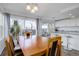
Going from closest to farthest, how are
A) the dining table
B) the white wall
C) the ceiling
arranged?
1. the dining table
2. the ceiling
3. the white wall

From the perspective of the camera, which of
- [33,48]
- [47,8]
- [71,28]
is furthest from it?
[71,28]

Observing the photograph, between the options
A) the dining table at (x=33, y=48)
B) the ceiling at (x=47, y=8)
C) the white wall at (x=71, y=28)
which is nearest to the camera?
the dining table at (x=33, y=48)

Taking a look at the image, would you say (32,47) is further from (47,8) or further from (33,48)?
(47,8)

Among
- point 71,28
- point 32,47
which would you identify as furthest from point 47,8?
point 71,28

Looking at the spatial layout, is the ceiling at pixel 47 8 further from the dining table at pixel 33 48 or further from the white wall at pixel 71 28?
the white wall at pixel 71 28

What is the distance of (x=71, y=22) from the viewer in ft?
14.8

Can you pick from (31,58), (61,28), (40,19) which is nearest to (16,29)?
(31,58)

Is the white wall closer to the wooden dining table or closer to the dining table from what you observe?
the dining table

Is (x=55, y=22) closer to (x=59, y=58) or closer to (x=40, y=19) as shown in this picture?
(x=40, y=19)

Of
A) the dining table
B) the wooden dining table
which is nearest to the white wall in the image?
the dining table

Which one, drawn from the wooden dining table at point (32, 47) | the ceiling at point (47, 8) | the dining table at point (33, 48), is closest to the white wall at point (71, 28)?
the ceiling at point (47, 8)

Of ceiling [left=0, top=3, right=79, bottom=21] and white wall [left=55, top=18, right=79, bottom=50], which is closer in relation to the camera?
ceiling [left=0, top=3, right=79, bottom=21]

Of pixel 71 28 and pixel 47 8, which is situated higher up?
pixel 47 8

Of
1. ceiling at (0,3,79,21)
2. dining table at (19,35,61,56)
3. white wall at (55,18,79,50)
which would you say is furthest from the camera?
white wall at (55,18,79,50)
